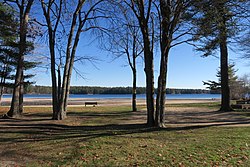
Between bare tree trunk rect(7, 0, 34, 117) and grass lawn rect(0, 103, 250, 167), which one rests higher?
bare tree trunk rect(7, 0, 34, 117)

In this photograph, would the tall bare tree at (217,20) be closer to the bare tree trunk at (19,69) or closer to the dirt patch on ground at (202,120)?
the dirt patch on ground at (202,120)

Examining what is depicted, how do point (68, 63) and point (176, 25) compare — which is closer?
point (176, 25)

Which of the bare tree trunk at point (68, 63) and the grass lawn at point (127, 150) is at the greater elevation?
the bare tree trunk at point (68, 63)

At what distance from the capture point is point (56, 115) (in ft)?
46.5

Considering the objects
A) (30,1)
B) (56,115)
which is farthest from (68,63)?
(30,1)

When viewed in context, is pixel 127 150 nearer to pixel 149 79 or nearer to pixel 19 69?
pixel 149 79

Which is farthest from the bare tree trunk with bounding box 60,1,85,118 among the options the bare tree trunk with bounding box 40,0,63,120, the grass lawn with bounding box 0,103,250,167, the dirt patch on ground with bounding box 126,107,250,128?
the grass lawn with bounding box 0,103,250,167

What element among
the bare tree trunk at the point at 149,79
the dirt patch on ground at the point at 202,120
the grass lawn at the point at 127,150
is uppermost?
the bare tree trunk at the point at 149,79

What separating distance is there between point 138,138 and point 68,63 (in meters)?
8.17

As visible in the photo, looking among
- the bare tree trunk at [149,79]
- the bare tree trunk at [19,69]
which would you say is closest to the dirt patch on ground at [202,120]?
the bare tree trunk at [149,79]

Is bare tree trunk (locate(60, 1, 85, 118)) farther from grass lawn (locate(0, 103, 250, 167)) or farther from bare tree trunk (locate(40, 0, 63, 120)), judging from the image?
grass lawn (locate(0, 103, 250, 167))

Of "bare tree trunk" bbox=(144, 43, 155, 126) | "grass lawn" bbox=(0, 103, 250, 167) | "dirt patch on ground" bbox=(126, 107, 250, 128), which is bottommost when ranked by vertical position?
"dirt patch on ground" bbox=(126, 107, 250, 128)

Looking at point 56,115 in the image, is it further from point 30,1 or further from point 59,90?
point 30,1

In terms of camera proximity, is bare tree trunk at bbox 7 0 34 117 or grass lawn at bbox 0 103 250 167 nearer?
grass lawn at bbox 0 103 250 167
